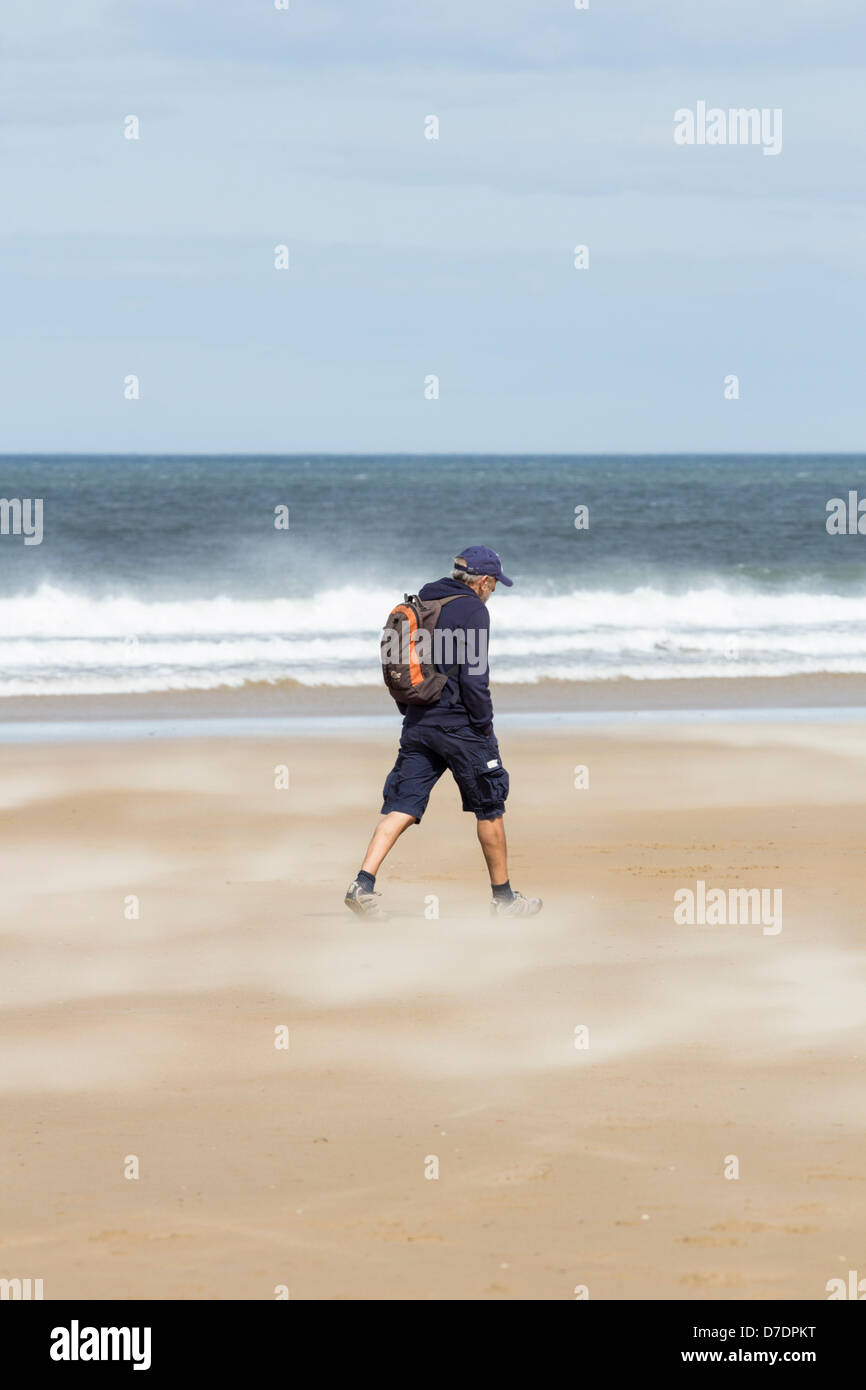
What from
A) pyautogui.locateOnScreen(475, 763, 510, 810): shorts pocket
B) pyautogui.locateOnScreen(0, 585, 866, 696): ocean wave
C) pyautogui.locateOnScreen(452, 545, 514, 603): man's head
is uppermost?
pyautogui.locateOnScreen(0, 585, 866, 696): ocean wave

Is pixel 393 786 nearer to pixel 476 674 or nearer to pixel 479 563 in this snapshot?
pixel 476 674

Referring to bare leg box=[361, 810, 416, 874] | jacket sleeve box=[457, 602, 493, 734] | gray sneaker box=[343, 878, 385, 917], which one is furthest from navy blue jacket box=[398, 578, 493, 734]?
gray sneaker box=[343, 878, 385, 917]

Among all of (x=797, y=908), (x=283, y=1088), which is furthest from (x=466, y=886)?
(x=283, y=1088)

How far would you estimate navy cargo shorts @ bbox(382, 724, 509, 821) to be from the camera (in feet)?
24.0

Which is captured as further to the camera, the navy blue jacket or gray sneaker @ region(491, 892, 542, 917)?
gray sneaker @ region(491, 892, 542, 917)

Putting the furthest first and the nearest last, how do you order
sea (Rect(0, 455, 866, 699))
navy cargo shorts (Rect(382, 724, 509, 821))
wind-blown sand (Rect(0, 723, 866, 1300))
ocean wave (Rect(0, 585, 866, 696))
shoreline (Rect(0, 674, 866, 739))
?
sea (Rect(0, 455, 866, 699)) → ocean wave (Rect(0, 585, 866, 696)) → shoreline (Rect(0, 674, 866, 739)) → navy cargo shorts (Rect(382, 724, 509, 821)) → wind-blown sand (Rect(0, 723, 866, 1300))

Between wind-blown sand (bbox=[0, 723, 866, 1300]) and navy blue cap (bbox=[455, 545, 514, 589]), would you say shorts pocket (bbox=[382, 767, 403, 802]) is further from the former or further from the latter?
navy blue cap (bbox=[455, 545, 514, 589])

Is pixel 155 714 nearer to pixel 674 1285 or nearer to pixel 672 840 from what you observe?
pixel 672 840

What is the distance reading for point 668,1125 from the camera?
503 cm

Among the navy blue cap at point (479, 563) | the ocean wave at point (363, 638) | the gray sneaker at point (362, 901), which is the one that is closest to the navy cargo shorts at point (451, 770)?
the gray sneaker at point (362, 901)

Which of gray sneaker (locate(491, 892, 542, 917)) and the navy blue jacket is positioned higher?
the navy blue jacket

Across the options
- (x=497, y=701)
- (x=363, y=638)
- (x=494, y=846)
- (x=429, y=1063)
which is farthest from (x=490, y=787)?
(x=363, y=638)

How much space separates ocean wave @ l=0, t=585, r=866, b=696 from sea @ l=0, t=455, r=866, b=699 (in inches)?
2.2

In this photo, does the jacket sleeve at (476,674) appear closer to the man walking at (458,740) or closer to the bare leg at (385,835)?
the man walking at (458,740)
